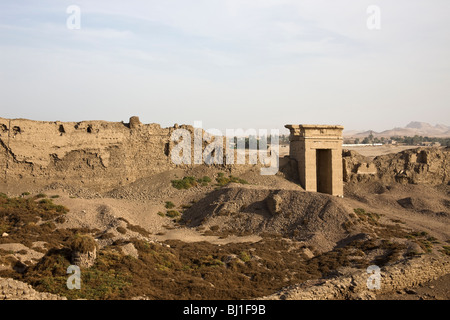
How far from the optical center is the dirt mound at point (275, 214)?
86.1ft

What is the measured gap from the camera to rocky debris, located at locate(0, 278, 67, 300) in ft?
45.2

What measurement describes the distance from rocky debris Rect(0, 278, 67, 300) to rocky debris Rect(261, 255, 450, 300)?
7.30 meters

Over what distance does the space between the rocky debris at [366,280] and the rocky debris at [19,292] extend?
730 cm

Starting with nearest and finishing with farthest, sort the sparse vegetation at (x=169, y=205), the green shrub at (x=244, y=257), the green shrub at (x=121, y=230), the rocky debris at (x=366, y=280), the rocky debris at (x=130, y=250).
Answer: the rocky debris at (x=366, y=280), the rocky debris at (x=130, y=250), the green shrub at (x=244, y=257), the green shrub at (x=121, y=230), the sparse vegetation at (x=169, y=205)

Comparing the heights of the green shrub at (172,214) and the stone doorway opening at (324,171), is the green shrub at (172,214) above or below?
A: below

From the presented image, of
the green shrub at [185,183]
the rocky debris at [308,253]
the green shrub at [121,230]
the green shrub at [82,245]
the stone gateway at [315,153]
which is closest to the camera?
the green shrub at [82,245]

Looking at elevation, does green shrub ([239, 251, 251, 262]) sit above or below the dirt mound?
below

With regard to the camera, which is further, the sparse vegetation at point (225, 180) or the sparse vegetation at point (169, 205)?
the sparse vegetation at point (225, 180)

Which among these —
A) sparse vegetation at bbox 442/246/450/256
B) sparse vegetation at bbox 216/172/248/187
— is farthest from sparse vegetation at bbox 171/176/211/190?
sparse vegetation at bbox 442/246/450/256

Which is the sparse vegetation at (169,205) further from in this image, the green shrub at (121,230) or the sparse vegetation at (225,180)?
the green shrub at (121,230)

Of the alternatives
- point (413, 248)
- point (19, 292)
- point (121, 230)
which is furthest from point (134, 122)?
point (19, 292)

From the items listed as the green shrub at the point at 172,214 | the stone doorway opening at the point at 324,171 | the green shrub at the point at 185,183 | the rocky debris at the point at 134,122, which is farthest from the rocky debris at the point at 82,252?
the stone doorway opening at the point at 324,171

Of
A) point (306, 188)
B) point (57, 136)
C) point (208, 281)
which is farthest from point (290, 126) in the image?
point (208, 281)

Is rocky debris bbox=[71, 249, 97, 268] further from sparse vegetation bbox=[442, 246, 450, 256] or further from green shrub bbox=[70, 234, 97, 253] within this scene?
sparse vegetation bbox=[442, 246, 450, 256]
